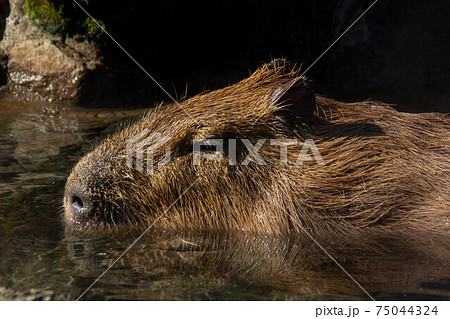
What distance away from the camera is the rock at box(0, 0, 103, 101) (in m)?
6.88

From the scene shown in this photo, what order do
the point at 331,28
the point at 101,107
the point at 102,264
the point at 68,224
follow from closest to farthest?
the point at 102,264 < the point at 68,224 < the point at 101,107 < the point at 331,28

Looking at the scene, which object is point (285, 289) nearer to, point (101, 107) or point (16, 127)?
point (16, 127)

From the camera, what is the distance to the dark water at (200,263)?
9.13 ft

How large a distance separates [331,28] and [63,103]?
344cm

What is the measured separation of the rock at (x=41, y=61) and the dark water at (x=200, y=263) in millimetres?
2729

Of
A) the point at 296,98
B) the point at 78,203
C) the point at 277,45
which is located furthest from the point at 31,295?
the point at 277,45

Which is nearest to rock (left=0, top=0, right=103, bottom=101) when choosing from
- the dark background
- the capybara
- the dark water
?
the dark background

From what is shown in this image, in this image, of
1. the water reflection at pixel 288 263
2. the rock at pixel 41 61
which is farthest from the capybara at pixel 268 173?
the rock at pixel 41 61

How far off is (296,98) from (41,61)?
169 inches

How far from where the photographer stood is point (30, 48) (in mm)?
7094

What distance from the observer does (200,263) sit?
10.5 ft

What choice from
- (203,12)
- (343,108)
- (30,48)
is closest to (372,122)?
(343,108)

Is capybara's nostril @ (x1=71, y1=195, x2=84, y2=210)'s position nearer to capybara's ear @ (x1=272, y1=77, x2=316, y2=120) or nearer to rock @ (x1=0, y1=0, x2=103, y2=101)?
capybara's ear @ (x1=272, y1=77, x2=316, y2=120)
